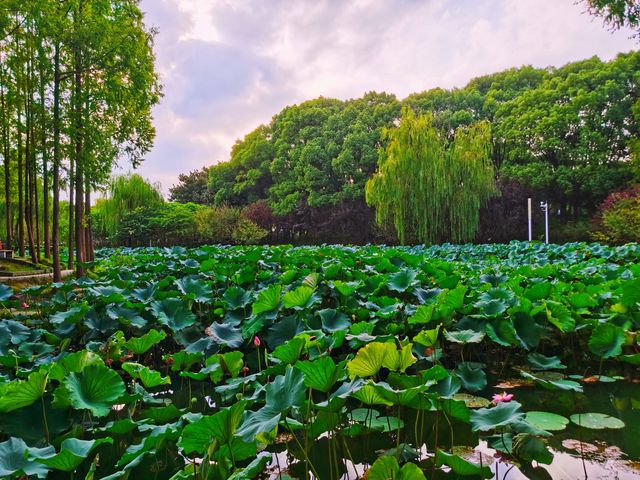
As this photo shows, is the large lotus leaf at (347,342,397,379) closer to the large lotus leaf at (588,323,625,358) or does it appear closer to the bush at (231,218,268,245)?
the large lotus leaf at (588,323,625,358)

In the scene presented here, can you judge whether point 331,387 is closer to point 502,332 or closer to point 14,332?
point 502,332

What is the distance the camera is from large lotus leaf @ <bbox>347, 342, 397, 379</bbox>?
3.71 feet

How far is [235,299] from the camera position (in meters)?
2.51

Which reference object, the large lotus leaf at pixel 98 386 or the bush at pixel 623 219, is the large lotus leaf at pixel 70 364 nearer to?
the large lotus leaf at pixel 98 386

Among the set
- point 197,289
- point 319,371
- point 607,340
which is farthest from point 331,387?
point 197,289

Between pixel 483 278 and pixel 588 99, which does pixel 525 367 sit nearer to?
pixel 483 278

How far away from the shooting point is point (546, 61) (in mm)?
18781

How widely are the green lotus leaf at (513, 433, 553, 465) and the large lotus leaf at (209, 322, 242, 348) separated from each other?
1.21 m

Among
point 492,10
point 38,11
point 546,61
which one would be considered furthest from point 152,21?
point 546,61

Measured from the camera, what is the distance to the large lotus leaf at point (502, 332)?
1.92 m

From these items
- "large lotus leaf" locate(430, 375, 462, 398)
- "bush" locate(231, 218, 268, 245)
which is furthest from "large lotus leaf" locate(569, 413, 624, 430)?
"bush" locate(231, 218, 268, 245)

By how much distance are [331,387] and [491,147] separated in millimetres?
12522

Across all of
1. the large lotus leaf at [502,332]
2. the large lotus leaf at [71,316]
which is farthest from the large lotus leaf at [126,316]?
the large lotus leaf at [502,332]

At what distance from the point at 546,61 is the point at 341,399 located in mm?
21953
